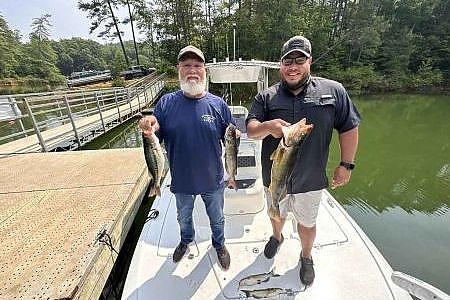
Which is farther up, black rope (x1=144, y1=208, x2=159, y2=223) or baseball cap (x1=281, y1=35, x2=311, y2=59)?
baseball cap (x1=281, y1=35, x2=311, y2=59)

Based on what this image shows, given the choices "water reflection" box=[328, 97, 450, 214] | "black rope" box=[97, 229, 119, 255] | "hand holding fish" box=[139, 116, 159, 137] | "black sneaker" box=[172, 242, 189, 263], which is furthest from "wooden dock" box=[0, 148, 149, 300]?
"water reflection" box=[328, 97, 450, 214]

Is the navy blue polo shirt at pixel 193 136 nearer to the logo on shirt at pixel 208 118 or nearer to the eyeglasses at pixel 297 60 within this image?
the logo on shirt at pixel 208 118

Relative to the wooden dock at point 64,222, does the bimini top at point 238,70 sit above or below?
above

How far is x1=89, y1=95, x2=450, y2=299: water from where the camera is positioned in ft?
13.6

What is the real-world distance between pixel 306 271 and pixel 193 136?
149cm

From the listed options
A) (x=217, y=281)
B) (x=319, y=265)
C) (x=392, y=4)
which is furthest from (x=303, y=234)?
(x=392, y=4)

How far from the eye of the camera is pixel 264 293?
7.23ft

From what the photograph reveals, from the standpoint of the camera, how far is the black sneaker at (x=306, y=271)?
2314 mm

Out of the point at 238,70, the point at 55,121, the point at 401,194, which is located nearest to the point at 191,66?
the point at 238,70

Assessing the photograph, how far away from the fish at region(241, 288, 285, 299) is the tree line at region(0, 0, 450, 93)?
2180 cm

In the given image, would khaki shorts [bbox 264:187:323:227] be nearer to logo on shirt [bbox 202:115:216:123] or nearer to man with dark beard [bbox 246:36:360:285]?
man with dark beard [bbox 246:36:360:285]

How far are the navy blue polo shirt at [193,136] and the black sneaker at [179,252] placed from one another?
674 millimetres

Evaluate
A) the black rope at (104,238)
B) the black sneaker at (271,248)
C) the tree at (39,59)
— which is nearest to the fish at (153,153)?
the black rope at (104,238)

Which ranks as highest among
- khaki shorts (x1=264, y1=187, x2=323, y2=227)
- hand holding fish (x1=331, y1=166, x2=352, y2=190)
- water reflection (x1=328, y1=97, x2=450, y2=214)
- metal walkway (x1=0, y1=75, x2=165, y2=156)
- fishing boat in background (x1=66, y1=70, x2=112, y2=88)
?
hand holding fish (x1=331, y1=166, x2=352, y2=190)
